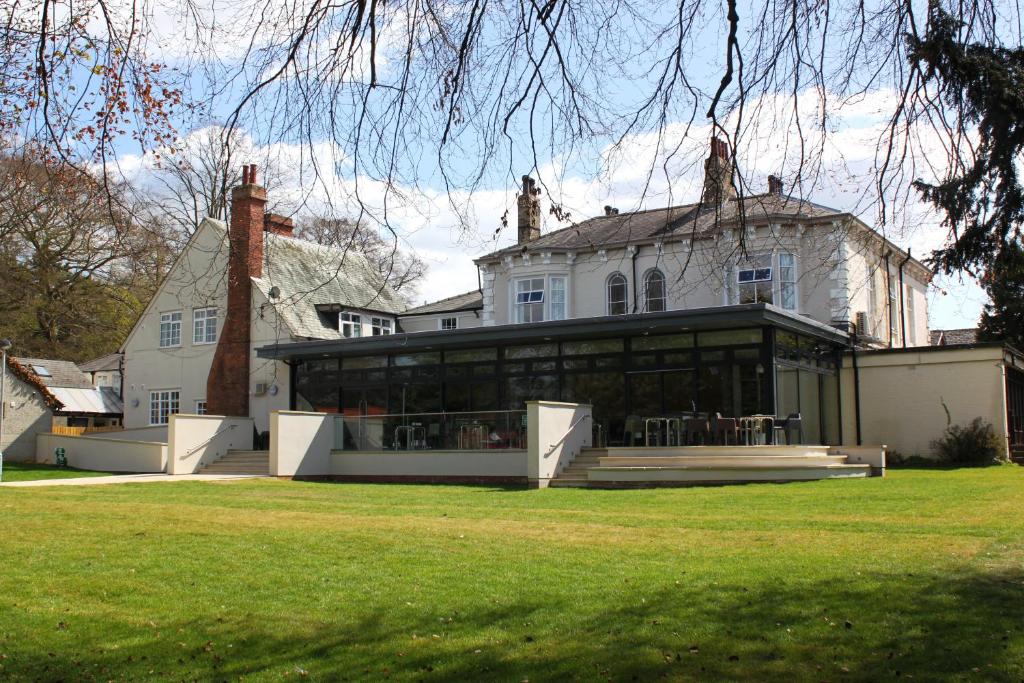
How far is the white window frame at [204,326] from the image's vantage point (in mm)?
34375

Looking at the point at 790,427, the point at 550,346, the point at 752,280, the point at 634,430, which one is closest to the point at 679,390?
the point at 634,430

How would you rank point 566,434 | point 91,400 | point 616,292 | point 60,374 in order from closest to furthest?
point 566,434 → point 616,292 → point 60,374 → point 91,400

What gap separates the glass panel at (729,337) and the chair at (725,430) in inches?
106

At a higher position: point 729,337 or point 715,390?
point 729,337

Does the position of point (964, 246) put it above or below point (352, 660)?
above

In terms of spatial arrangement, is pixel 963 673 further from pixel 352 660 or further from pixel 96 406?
pixel 96 406

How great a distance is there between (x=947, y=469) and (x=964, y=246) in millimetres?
16944

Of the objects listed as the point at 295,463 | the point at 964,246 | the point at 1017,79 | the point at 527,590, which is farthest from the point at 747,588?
the point at 295,463

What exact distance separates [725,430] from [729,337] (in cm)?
309

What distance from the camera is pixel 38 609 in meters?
8.53

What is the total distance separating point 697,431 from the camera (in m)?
22.8

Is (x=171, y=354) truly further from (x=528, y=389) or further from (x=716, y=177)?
(x=716, y=177)

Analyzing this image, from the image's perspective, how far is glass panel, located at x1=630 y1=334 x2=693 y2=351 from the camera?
997 inches

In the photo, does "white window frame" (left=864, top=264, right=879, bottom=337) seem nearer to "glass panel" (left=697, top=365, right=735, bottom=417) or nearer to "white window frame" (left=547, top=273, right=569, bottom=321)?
"glass panel" (left=697, top=365, right=735, bottom=417)
